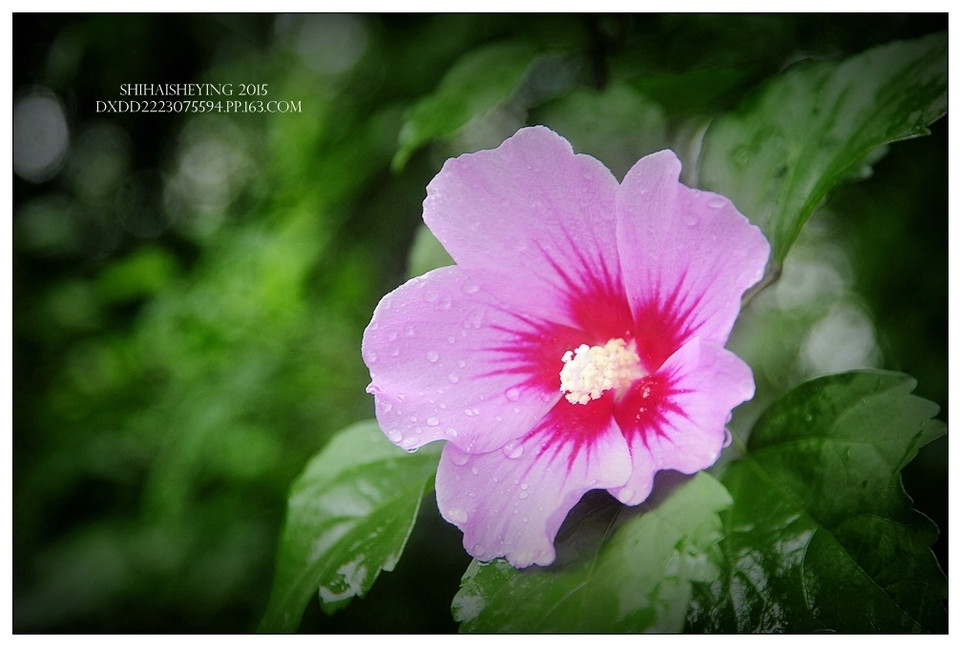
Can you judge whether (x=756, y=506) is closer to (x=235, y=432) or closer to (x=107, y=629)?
(x=235, y=432)

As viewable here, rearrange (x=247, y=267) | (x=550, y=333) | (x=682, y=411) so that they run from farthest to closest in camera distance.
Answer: (x=247, y=267), (x=550, y=333), (x=682, y=411)

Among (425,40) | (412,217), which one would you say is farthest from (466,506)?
(425,40)

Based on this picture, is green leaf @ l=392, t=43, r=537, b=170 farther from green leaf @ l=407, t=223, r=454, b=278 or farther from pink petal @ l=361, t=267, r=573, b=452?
pink petal @ l=361, t=267, r=573, b=452

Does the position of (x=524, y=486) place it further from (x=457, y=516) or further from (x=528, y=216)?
(x=528, y=216)

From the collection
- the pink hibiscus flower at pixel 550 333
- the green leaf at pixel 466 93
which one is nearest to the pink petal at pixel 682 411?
the pink hibiscus flower at pixel 550 333

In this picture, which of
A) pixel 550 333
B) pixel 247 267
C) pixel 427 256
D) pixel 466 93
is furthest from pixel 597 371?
pixel 247 267

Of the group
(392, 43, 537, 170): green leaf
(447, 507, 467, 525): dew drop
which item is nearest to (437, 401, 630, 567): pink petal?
(447, 507, 467, 525): dew drop
